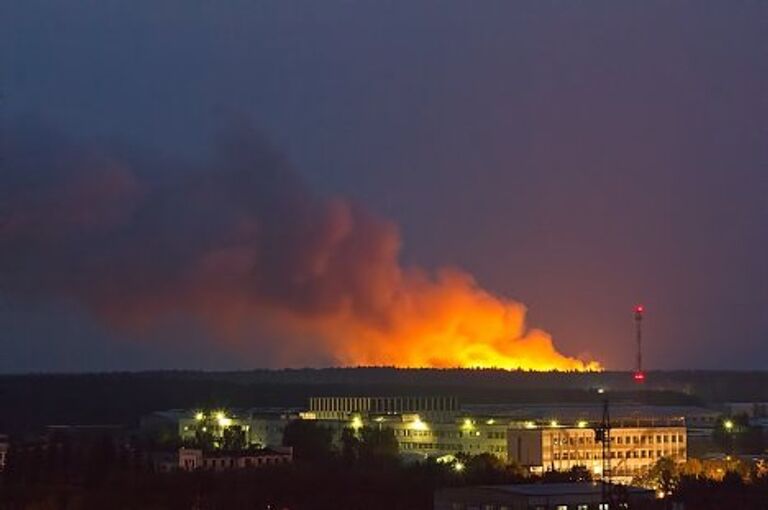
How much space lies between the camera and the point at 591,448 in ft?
166

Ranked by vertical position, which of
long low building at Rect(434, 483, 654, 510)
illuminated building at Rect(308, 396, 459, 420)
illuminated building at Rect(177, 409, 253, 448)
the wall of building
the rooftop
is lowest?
long low building at Rect(434, 483, 654, 510)

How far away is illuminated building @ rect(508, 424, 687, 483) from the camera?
1935 inches

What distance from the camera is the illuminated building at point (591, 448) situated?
161ft

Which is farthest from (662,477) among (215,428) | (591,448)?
(215,428)

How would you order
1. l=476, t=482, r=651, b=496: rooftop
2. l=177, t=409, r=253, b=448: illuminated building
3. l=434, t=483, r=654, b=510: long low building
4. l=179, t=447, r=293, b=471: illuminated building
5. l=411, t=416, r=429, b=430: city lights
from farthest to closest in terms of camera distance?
l=411, t=416, r=429, b=430: city lights
l=177, t=409, r=253, b=448: illuminated building
l=179, t=447, r=293, b=471: illuminated building
l=476, t=482, r=651, b=496: rooftop
l=434, t=483, r=654, b=510: long low building

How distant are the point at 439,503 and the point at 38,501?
318 inches

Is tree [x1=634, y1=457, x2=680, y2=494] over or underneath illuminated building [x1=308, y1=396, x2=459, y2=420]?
underneath

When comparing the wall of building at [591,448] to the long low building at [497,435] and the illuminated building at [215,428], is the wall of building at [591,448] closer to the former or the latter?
the long low building at [497,435]

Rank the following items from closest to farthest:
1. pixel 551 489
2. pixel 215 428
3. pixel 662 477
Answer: pixel 551 489
pixel 662 477
pixel 215 428

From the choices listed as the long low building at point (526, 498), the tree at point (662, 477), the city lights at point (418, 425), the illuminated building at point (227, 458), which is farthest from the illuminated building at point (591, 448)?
the long low building at point (526, 498)

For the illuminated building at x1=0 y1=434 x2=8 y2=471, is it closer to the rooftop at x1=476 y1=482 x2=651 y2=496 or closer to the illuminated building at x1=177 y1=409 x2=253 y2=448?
the illuminated building at x1=177 y1=409 x2=253 y2=448

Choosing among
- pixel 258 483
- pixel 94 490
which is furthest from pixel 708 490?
pixel 94 490

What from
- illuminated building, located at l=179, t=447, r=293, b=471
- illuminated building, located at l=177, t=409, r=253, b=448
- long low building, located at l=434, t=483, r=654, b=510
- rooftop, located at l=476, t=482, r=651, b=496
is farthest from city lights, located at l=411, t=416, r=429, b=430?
long low building, located at l=434, t=483, r=654, b=510

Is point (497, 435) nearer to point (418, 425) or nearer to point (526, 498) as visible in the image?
point (418, 425)
